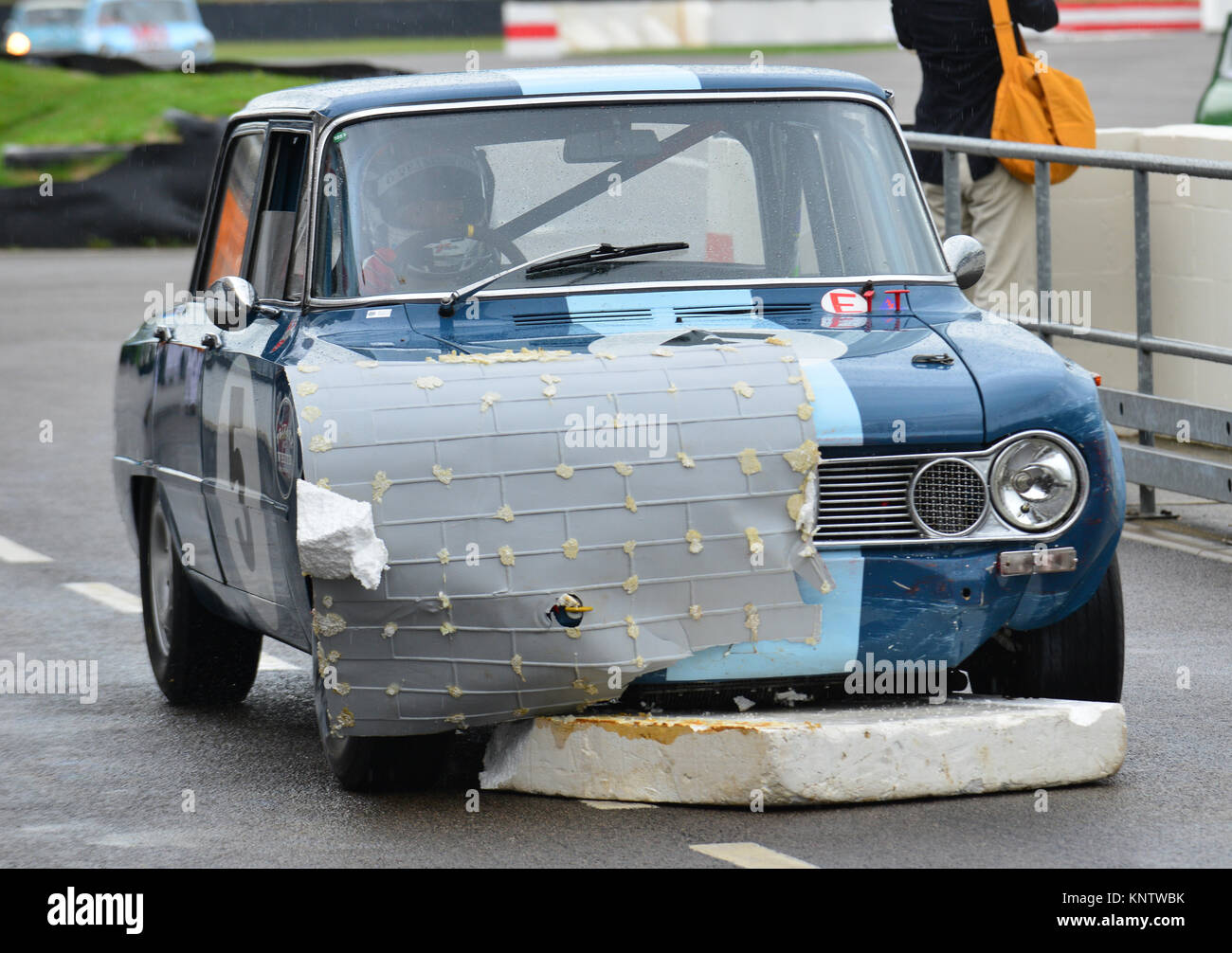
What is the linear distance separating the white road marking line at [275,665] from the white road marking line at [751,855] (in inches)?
115

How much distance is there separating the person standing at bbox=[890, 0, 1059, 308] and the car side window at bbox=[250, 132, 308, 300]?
5116mm

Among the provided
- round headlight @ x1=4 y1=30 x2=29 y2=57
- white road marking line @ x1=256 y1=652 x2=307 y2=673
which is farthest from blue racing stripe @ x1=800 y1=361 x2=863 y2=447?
round headlight @ x1=4 y1=30 x2=29 y2=57

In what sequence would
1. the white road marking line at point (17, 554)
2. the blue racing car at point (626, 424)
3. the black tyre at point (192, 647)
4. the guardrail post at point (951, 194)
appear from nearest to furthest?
the blue racing car at point (626, 424)
the black tyre at point (192, 647)
the white road marking line at point (17, 554)
the guardrail post at point (951, 194)

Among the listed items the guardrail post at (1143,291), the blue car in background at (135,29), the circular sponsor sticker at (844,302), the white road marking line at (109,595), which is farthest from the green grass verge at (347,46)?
the circular sponsor sticker at (844,302)

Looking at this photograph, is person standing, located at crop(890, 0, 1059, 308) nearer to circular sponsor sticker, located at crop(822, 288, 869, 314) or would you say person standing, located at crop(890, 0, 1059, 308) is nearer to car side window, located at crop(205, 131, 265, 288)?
car side window, located at crop(205, 131, 265, 288)

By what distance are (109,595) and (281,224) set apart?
9.14 ft

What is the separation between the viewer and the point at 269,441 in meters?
6.04

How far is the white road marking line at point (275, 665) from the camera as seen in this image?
8203mm

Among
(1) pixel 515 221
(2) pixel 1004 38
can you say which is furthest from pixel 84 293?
(1) pixel 515 221

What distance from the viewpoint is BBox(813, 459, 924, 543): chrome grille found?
18.7 feet

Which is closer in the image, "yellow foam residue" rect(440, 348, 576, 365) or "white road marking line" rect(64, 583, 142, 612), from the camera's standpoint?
"yellow foam residue" rect(440, 348, 576, 365)

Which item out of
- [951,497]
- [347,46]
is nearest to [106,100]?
[951,497]

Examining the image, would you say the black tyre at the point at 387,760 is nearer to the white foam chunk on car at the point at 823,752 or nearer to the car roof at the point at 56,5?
the white foam chunk on car at the point at 823,752

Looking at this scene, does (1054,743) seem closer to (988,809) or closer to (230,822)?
(988,809)
